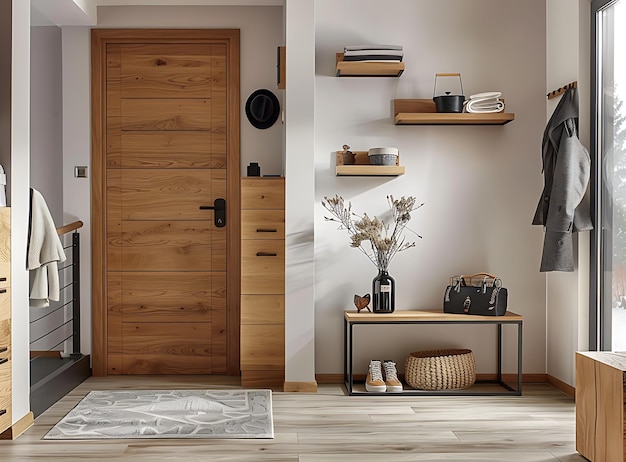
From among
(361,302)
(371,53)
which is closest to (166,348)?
(361,302)

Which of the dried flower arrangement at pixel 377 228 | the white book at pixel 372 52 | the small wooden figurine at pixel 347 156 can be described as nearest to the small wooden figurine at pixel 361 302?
the dried flower arrangement at pixel 377 228

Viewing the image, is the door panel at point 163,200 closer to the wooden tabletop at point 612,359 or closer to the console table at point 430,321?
the console table at point 430,321

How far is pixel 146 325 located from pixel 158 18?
207 centimetres

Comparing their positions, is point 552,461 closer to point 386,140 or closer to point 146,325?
point 386,140

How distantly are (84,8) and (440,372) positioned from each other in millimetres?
3126

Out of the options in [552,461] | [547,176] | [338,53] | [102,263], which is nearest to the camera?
[552,461]

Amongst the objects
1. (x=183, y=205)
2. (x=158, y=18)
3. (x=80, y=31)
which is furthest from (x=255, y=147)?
(x=80, y=31)

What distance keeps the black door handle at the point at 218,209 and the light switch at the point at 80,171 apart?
2.63ft

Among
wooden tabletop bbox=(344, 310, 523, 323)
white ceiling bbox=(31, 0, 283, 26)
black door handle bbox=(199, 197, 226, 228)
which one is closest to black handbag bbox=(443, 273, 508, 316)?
wooden tabletop bbox=(344, 310, 523, 323)

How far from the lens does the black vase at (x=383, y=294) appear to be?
4.34 metres

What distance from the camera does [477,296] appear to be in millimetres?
4332

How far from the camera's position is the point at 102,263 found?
4.89 meters

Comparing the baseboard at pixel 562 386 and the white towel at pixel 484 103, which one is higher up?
the white towel at pixel 484 103

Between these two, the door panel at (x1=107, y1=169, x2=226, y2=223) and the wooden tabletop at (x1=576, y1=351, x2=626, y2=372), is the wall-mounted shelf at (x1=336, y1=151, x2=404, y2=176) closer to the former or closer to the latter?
the door panel at (x1=107, y1=169, x2=226, y2=223)
